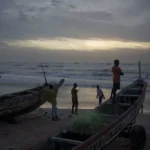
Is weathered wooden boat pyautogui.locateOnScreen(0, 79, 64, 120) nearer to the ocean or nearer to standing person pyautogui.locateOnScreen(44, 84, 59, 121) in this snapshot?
standing person pyautogui.locateOnScreen(44, 84, 59, 121)

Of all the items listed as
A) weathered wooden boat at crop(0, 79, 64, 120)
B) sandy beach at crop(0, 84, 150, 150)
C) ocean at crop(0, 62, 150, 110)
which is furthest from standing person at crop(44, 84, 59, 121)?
ocean at crop(0, 62, 150, 110)

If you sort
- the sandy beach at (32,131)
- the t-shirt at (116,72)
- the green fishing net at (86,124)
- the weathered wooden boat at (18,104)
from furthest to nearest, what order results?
the weathered wooden boat at (18,104) → the t-shirt at (116,72) → the sandy beach at (32,131) → the green fishing net at (86,124)

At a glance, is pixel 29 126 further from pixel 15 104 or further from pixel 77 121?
pixel 77 121

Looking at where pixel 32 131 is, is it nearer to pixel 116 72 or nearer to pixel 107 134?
pixel 116 72

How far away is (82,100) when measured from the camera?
2031cm

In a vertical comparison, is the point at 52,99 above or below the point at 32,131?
above

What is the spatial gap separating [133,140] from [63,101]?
1192 centimetres

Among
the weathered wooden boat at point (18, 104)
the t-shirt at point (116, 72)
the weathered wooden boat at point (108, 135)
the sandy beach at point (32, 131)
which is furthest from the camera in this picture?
the weathered wooden boat at point (18, 104)

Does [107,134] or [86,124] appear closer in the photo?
[107,134]

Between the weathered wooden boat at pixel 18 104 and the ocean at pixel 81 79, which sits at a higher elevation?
the weathered wooden boat at pixel 18 104

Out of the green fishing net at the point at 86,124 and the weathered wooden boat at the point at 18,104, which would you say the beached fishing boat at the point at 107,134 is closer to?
the green fishing net at the point at 86,124

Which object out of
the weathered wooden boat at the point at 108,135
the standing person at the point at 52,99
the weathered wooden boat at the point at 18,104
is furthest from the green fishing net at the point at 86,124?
the standing person at the point at 52,99

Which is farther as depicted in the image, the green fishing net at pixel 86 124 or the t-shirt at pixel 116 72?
the t-shirt at pixel 116 72

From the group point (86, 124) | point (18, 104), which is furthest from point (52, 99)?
point (86, 124)
